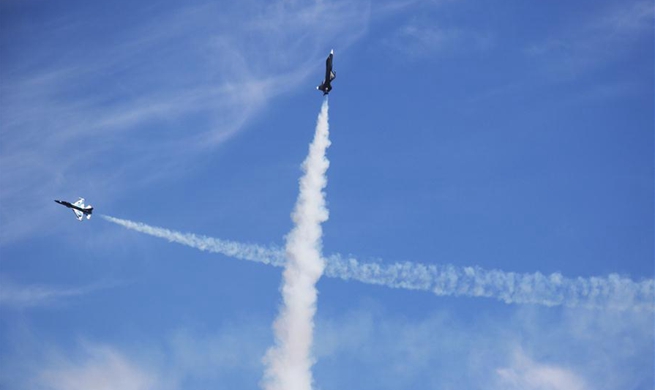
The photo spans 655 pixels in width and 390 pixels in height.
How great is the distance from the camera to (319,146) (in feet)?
420

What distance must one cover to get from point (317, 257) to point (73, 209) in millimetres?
50761

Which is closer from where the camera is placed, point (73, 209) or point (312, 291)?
point (312, 291)

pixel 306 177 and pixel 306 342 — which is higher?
pixel 306 177

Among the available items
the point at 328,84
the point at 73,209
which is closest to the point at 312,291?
the point at 328,84

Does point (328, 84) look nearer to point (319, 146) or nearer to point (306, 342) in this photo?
point (319, 146)

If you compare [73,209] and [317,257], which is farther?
[73,209]

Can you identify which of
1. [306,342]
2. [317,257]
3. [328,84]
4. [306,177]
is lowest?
[306,342]

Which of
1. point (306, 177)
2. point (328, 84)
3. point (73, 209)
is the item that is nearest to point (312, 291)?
point (306, 177)

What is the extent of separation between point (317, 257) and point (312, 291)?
17.7 feet

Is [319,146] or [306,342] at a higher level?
[319,146]

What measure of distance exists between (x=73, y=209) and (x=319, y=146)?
171 feet

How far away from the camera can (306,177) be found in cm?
12850

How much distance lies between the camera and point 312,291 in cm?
12975

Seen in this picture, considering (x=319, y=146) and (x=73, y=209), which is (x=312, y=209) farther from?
(x=73, y=209)
